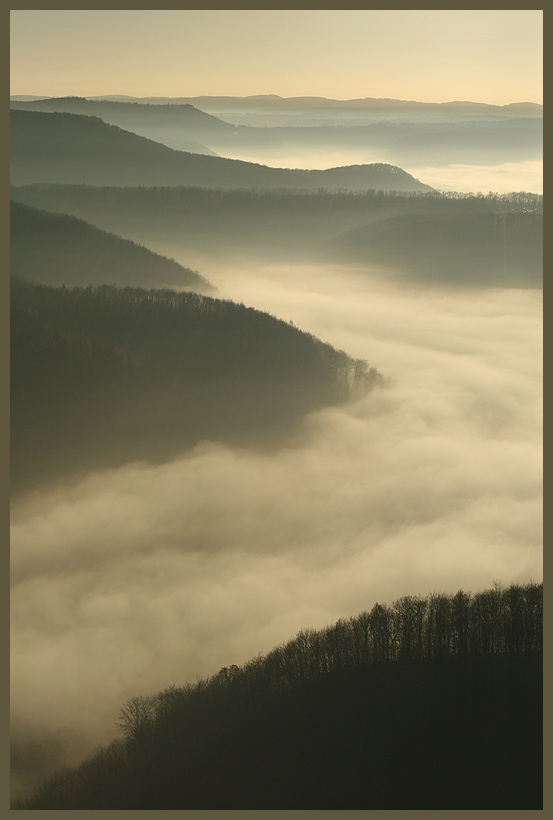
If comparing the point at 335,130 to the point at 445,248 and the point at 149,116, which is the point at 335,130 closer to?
the point at 149,116

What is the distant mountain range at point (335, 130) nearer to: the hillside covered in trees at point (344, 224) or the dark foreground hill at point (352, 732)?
the hillside covered in trees at point (344, 224)

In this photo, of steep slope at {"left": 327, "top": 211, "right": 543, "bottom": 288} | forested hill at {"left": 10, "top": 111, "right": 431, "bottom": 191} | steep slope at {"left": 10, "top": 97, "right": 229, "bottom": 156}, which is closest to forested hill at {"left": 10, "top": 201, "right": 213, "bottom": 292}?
forested hill at {"left": 10, "top": 111, "right": 431, "bottom": 191}

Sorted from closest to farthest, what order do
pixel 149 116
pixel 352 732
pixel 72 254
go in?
pixel 352 732, pixel 149 116, pixel 72 254

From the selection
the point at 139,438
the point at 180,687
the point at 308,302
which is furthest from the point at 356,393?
the point at 180,687

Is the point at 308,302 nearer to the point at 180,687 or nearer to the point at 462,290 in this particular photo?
the point at 462,290

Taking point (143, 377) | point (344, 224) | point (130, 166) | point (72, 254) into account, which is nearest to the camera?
point (72, 254)

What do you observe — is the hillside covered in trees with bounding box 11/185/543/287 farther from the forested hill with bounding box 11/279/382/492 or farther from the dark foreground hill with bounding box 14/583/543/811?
the dark foreground hill with bounding box 14/583/543/811

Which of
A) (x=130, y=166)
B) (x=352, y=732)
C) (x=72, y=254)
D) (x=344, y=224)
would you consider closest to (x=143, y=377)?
(x=72, y=254)

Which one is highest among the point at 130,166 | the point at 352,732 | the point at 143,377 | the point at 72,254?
the point at 130,166
